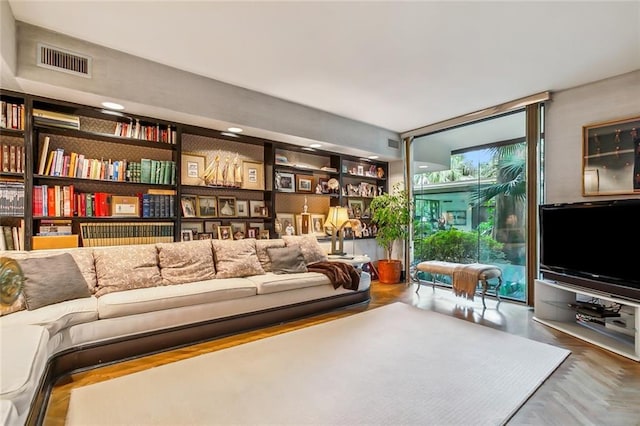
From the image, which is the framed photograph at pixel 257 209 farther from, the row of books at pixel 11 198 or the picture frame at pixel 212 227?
the row of books at pixel 11 198

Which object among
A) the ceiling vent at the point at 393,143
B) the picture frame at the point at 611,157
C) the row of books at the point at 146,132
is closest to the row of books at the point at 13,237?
the row of books at the point at 146,132

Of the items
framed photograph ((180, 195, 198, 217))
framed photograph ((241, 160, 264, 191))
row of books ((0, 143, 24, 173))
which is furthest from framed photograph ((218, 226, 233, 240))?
row of books ((0, 143, 24, 173))

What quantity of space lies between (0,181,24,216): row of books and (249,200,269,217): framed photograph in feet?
7.92

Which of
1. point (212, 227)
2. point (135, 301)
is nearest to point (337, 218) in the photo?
point (212, 227)

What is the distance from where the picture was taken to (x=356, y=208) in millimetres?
6055

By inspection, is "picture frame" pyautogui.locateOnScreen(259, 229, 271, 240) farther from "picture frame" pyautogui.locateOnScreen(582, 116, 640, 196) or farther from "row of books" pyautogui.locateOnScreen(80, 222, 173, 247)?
"picture frame" pyautogui.locateOnScreen(582, 116, 640, 196)

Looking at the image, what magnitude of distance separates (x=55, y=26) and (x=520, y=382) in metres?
4.53

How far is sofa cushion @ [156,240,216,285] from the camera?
3268 millimetres

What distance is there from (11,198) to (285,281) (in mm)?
2611

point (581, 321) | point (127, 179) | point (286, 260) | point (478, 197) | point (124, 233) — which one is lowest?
point (581, 321)

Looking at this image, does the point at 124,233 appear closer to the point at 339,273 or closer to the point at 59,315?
the point at 59,315

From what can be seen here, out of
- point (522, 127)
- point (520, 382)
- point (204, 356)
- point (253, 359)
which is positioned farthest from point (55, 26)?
point (522, 127)

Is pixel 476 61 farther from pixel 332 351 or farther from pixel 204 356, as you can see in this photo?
pixel 204 356

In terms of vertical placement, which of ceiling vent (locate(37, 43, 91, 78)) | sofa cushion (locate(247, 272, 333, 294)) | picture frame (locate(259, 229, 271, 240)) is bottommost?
sofa cushion (locate(247, 272, 333, 294))
